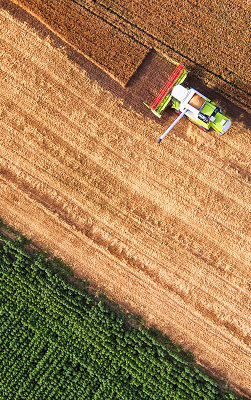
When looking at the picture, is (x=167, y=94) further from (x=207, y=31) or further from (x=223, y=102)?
(x=207, y=31)

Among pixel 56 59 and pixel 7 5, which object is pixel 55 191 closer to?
pixel 56 59

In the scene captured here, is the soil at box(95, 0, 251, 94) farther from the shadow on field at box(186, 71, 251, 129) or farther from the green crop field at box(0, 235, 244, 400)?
the green crop field at box(0, 235, 244, 400)

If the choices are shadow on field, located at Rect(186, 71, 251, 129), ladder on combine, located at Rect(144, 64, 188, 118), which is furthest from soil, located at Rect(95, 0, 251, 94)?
ladder on combine, located at Rect(144, 64, 188, 118)

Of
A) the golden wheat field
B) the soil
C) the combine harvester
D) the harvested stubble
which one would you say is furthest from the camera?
the harvested stubble

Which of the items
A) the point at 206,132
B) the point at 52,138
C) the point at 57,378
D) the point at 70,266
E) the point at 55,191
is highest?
the point at 206,132

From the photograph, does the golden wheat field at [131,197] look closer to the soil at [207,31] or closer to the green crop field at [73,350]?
the green crop field at [73,350]

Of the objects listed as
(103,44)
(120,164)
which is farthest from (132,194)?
(103,44)
